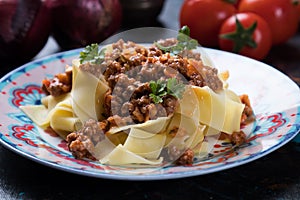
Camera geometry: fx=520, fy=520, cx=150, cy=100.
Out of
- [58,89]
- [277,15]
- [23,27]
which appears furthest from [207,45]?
[58,89]

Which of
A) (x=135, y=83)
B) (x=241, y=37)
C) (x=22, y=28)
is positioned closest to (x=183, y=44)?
(x=135, y=83)

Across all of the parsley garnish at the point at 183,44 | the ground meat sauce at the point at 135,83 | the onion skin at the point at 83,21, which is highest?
the parsley garnish at the point at 183,44

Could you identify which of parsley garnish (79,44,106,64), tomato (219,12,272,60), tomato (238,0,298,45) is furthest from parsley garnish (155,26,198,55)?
tomato (238,0,298,45)

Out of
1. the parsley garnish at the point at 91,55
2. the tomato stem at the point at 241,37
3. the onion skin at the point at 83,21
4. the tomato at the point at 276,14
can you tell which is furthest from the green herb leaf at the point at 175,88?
the tomato at the point at 276,14

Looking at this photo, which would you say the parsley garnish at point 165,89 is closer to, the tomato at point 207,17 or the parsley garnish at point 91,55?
the parsley garnish at point 91,55

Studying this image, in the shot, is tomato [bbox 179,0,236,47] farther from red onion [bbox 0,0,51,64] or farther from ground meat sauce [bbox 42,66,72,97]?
ground meat sauce [bbox 42,66,72,97]

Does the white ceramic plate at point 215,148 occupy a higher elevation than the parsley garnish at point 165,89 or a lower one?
lower
